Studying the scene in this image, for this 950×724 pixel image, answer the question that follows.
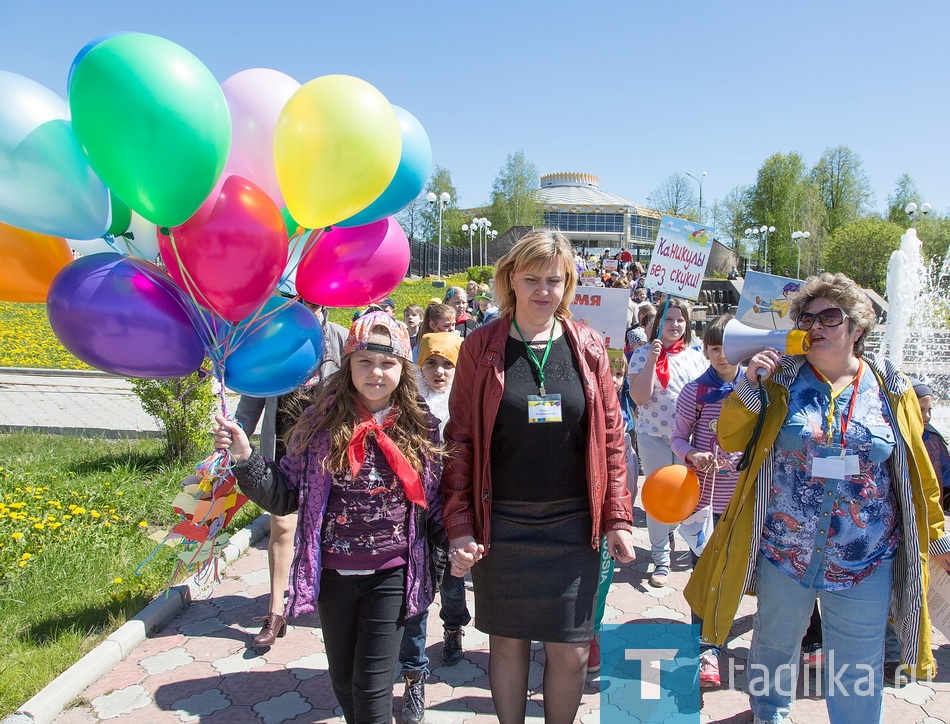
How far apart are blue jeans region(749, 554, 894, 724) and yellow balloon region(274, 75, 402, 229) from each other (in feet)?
6.84

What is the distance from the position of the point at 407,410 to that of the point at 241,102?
1284 mm

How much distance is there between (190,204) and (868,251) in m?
34.7


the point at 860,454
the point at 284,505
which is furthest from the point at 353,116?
the point at 860,454

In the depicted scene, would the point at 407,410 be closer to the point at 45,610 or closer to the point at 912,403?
the point at 912,403

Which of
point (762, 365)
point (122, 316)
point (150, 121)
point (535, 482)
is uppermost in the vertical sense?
point (150, 121)

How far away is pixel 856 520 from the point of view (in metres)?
2.42

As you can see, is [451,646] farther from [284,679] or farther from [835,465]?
[835,465]

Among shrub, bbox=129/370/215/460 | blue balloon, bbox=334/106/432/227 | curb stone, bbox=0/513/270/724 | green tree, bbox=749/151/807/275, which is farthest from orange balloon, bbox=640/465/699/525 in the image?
green tree, bbox=749/151/807/275

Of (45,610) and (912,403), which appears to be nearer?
(912,403)

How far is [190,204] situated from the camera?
2121 mm

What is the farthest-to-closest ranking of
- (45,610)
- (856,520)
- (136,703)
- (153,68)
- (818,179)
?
(818,179) → (45,610) → (136,703) → (856,520) → (153,68)

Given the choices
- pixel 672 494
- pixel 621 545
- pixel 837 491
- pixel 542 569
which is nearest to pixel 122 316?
pixel 542 569

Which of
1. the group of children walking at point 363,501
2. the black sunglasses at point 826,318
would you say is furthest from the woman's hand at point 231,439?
the black sunglasses at point 826,318

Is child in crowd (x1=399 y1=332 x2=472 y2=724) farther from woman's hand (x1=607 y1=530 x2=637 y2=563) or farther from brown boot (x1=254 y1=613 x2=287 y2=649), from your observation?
woman's hand (x1=607 y1=530 x2=637 y2=563)
